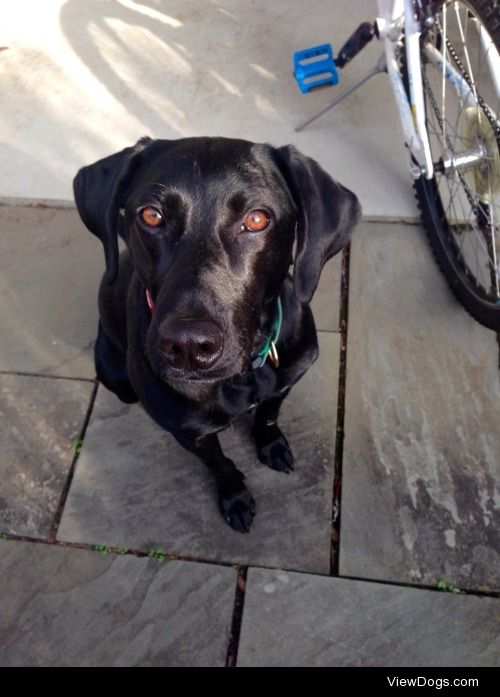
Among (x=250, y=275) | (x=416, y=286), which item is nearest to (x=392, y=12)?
(x=416, y=286)

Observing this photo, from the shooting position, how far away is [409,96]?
105 inches

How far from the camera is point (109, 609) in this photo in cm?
214

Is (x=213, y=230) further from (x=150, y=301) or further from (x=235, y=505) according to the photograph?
(x=235, y=505)

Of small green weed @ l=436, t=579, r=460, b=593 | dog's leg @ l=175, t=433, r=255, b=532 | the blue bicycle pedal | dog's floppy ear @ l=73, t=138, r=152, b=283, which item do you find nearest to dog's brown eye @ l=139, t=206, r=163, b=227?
dog's floppy ear @ l=73, t=138, r=152, b=283

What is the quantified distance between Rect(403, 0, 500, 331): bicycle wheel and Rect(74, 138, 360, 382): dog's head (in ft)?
3.11

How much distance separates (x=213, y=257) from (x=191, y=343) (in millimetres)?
268

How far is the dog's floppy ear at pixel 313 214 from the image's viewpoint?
1688mm

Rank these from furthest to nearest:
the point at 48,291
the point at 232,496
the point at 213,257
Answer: the point at 48,291 < the point at 232,496 < the point at 213,257

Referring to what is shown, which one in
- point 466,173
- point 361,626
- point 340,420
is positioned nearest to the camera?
point 361,626

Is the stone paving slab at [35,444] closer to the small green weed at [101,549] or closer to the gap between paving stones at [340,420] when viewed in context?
the small green weed at [101,549]

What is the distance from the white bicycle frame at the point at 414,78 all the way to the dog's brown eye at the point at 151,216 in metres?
1.33

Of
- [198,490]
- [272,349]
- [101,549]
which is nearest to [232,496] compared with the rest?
[198,490]

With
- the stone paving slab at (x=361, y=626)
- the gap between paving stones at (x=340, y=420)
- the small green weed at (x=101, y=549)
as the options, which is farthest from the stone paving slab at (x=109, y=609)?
the gap between paving stones at (x=340, y=420)

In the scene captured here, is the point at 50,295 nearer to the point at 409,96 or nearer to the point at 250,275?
the point at 250,275
